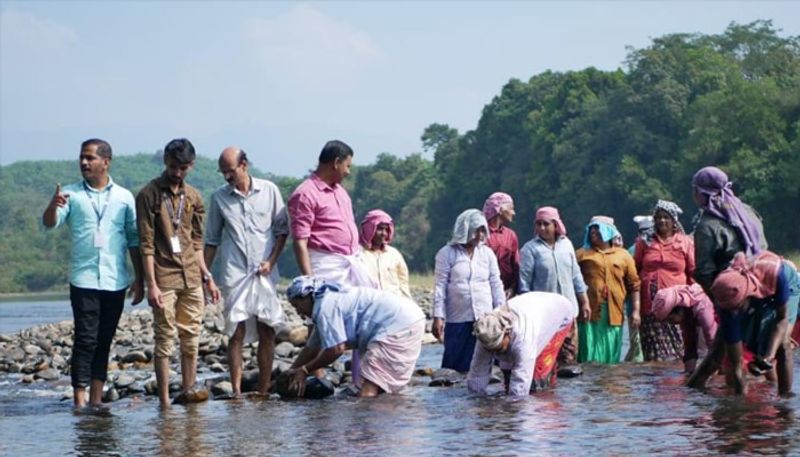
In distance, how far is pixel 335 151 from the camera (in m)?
9.96

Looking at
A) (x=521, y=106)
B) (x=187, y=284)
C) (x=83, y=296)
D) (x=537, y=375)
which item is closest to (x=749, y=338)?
(x=537, y=375)

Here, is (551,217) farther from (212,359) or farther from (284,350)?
(212,359)

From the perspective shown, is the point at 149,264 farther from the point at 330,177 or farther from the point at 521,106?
the point at 521,106

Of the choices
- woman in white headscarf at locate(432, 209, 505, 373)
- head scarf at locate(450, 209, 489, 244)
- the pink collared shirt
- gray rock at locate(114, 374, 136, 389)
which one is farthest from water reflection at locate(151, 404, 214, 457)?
head scarf at locate(450, 209, 489, 244)

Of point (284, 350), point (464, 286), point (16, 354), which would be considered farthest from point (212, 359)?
point (464, 286)

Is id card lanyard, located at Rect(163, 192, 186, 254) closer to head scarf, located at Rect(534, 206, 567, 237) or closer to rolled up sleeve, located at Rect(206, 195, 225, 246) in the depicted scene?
rolled up sleeve, located at Rect(206, 195, 225, 246)

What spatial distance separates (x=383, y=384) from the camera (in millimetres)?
9789

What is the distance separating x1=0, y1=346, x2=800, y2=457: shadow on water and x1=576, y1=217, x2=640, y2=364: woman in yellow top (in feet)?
6.70

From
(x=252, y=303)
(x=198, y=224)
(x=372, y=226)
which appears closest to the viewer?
(x=198, y=224)

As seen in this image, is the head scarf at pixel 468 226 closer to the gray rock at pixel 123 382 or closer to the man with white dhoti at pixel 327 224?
the man with white dhoti at pixel 327 224

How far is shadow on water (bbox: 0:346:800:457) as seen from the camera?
7.36 m

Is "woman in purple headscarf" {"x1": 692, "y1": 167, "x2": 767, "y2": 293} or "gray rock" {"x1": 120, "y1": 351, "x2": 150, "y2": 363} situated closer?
"woman in purple headscarf" {"x1": 692, "y1": 167, "x2": 767, "y2": 293}

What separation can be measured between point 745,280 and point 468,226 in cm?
301

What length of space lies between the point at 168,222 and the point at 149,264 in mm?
338
